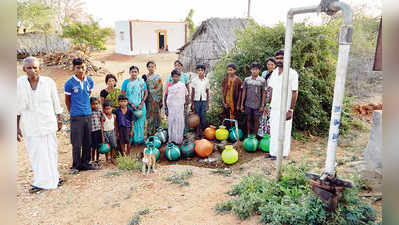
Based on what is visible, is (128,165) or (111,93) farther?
(111,93)

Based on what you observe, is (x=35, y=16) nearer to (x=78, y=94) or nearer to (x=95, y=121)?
(x=95, y=121)

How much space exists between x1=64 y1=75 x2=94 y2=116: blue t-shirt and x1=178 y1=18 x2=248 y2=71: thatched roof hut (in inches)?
352

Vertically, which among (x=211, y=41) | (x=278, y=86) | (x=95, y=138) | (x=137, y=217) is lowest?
(x=137, y=217)

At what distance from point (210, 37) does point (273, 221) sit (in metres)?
11.8

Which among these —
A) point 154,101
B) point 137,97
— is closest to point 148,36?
point 154,101

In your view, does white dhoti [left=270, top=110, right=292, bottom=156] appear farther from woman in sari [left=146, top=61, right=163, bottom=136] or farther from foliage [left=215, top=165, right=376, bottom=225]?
woman in sari [left=146, top=61, right=163, bottom=136]

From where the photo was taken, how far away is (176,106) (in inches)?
235

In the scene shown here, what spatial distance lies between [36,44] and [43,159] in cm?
1903

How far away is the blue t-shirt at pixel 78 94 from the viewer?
4.47 meters

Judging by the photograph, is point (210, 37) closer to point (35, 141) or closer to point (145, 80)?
point (145, 80)

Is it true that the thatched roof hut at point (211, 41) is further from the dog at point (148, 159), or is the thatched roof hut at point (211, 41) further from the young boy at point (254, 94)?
the dog at point (148, 159)

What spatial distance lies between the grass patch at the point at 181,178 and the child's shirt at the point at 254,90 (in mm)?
2159
